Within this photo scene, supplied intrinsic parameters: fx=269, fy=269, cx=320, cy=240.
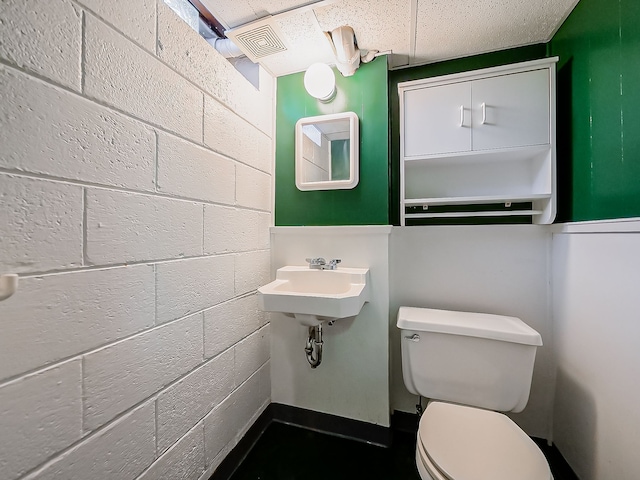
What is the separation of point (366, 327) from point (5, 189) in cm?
145

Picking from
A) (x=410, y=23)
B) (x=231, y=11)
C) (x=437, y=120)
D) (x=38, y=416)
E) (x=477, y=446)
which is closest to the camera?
(x=38, y=416)

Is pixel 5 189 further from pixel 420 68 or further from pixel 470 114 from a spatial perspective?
pixel 420 68

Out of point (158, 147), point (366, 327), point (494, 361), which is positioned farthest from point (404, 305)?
point (158, 147)

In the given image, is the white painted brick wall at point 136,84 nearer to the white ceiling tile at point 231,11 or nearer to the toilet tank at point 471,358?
the white ceiling tile at point 231,11

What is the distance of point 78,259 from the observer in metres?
0.70

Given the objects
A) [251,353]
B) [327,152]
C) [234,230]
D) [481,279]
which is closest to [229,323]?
[251,353]

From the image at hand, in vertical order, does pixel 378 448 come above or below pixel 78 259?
below

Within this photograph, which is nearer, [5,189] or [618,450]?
[5,189]

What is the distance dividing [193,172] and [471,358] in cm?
146

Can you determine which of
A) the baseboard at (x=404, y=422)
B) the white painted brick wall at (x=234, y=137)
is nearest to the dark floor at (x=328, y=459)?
the baseboard at (x=404, y=422)

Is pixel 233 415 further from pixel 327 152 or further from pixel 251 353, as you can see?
pixel 327 152

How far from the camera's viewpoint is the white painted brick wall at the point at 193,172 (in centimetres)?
95

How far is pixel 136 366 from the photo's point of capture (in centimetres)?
85

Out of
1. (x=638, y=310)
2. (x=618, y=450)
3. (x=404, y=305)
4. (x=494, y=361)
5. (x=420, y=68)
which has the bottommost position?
(x=618, y=450)
